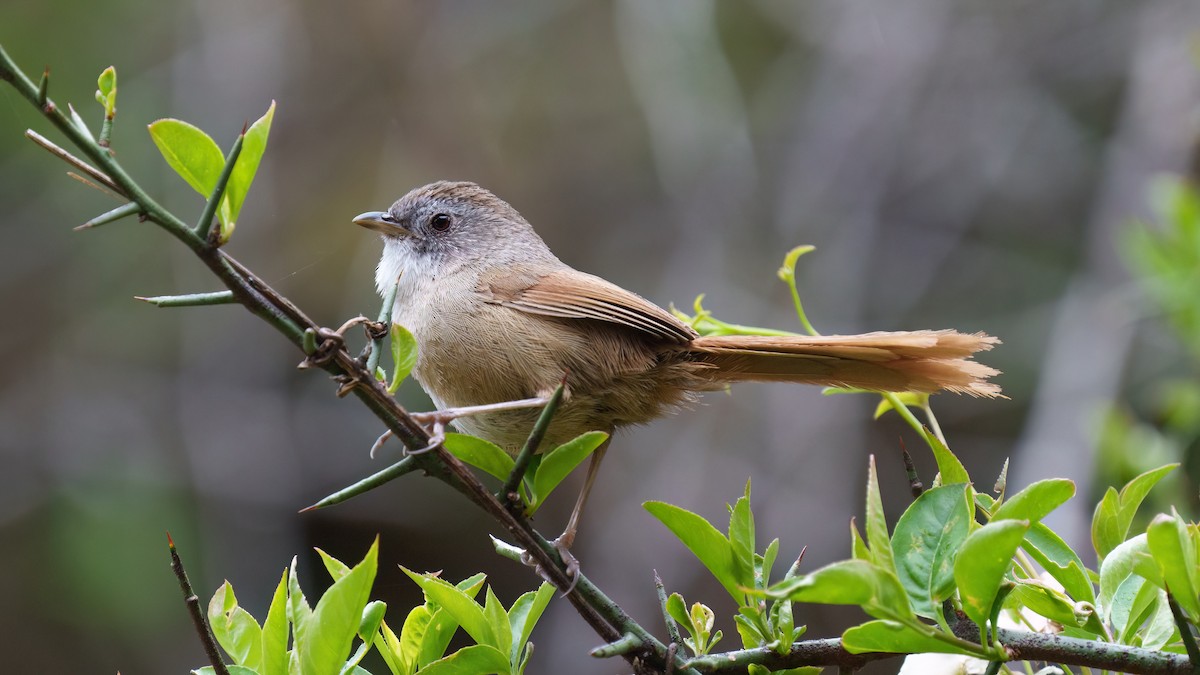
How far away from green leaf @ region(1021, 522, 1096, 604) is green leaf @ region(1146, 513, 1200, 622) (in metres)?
0.21

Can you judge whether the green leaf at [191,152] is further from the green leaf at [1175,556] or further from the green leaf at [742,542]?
the green leaf at [1175,556]

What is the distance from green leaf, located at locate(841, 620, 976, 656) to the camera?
1419mm

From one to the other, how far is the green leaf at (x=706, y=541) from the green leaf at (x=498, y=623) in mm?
330

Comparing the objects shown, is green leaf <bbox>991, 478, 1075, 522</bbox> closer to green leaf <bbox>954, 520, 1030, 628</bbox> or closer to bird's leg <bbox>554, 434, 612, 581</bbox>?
green leaf <bbox>954, 520, 1030, 628</bbox>

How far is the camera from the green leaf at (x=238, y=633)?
1822 millimetres

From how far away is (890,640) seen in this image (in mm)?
1449

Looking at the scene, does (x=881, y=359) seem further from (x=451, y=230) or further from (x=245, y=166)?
(x=451, y=230)

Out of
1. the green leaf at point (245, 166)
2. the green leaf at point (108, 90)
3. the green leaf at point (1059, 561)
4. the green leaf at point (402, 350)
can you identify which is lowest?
the green leaf at point (1059, 561)

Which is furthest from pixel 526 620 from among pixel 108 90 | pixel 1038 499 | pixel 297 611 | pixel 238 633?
pixel 108 90

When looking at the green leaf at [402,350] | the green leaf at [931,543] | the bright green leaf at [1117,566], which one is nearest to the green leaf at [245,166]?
the green leaf at [402,350]

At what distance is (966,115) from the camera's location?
7906 mm

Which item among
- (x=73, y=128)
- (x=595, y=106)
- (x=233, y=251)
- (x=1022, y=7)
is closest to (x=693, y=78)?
(x=595, y=106)

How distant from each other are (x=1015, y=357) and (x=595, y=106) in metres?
3.96

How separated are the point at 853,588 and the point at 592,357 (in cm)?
156
